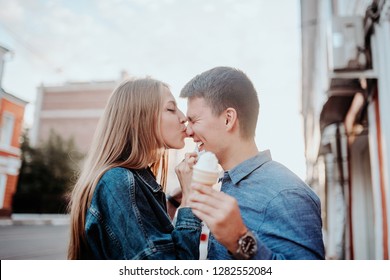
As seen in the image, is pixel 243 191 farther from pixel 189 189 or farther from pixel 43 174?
pixel 43 174

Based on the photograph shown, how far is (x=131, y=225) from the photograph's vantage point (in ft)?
4.36

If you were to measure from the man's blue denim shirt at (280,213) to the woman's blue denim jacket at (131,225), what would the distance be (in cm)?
18

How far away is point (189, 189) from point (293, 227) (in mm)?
377

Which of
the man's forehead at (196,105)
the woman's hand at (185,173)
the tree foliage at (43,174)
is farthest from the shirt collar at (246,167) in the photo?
the tree foliage at (43,174)

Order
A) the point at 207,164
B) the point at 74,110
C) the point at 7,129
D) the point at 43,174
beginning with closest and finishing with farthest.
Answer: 1. the point at 207,164
2. the point at 7,129
3. the point at 43,174
4. the point at 74,110

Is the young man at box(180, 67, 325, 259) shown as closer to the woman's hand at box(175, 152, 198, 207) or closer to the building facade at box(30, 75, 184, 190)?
the woman's hand at box(175, 152, 198, 207)

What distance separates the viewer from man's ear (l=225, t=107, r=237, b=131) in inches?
61.7

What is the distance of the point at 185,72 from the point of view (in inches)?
88.6

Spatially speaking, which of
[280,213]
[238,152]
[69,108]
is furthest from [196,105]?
[69,108]

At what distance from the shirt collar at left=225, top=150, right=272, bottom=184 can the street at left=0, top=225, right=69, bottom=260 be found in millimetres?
917

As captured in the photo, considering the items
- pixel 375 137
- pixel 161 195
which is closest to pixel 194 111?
pixel 161 195
